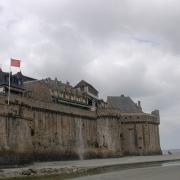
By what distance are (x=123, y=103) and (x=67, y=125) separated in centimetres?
1930

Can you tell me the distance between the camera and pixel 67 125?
50594 mm

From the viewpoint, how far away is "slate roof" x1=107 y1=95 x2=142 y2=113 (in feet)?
221

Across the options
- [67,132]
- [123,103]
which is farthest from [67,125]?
[123,103]

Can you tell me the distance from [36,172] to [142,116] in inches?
1346

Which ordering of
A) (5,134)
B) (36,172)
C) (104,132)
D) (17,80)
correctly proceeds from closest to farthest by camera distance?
(36,172), (5,134), (17,80), (104,132)

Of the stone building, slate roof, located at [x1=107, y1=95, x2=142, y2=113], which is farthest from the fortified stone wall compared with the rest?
slate roof, located at [x1=107, y1=95, x2=142, y2=113]

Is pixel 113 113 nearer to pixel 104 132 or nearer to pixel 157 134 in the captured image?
pixel 104 132

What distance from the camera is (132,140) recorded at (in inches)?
2470

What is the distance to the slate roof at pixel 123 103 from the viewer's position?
221ft

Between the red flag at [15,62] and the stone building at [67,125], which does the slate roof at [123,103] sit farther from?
the red flag at [15,62]

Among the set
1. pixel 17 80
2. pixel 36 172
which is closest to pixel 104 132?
pixel 17 80

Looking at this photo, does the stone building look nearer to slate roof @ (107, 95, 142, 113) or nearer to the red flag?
slate roof @ (107, 95, 142, 113)

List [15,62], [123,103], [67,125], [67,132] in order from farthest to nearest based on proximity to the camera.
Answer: [123,103] → [67,125] → [67,132] → [15,62]

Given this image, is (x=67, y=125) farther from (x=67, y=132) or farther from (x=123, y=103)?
(x=123, y=103)
